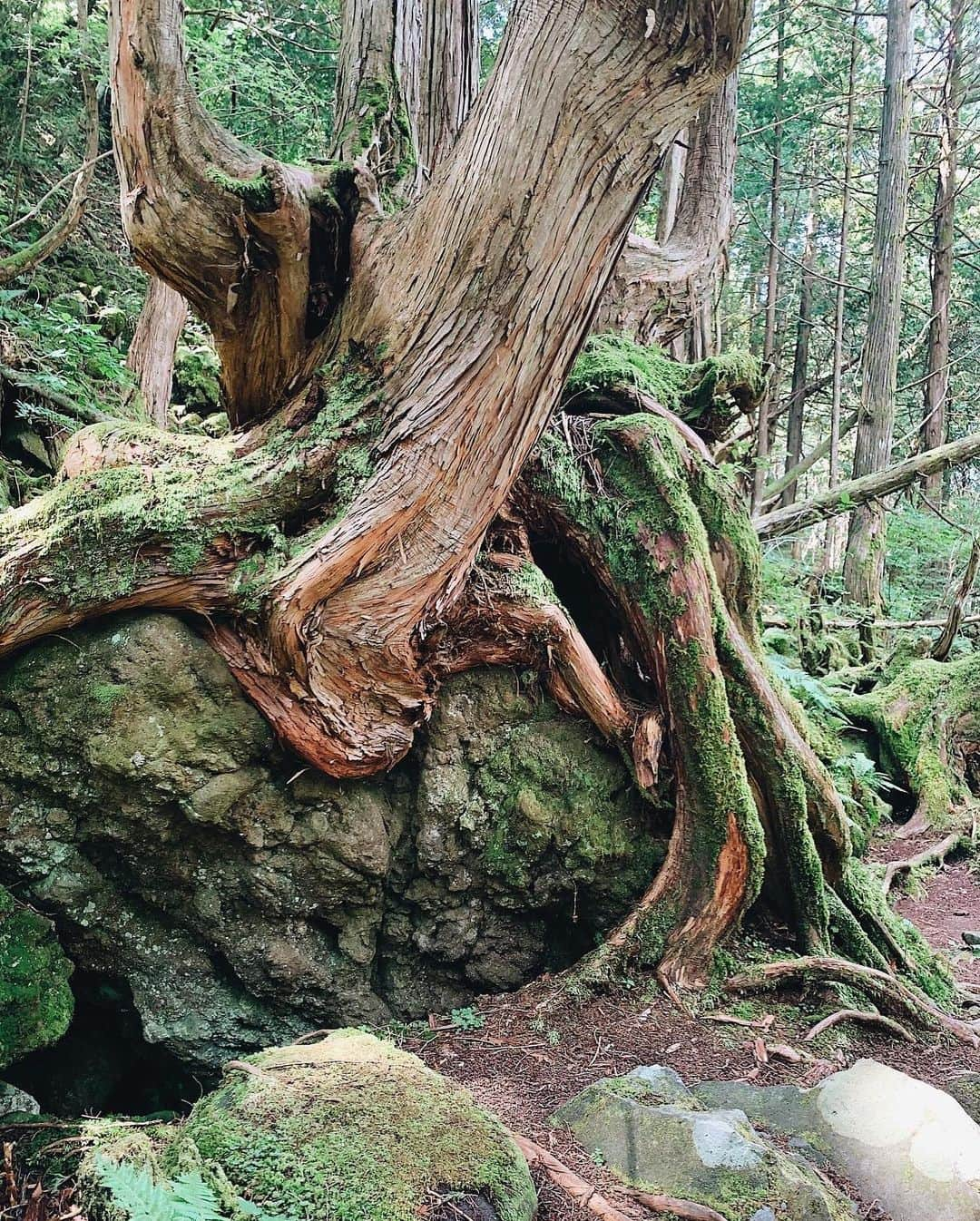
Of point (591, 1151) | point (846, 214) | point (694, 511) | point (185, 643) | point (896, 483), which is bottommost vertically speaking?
point (591, 1151)

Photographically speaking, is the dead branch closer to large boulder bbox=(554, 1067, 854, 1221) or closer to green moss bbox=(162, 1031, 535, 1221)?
large boulder bbox=(554, 1067, 854, 1221)

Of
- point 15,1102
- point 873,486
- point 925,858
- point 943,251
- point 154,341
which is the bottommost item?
point 15,1102

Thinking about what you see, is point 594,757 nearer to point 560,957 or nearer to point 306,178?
point 560,957

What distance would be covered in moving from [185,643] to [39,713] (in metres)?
0.68

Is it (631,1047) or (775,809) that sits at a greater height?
(775,809)

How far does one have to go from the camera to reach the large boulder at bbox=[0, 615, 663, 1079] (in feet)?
12.3

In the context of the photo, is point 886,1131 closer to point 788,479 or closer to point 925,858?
point 925,858

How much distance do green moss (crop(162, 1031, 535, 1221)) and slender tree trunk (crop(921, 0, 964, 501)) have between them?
42.2 feet

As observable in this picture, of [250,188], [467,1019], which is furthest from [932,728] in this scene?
[250,188]

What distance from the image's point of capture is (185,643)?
3.88m

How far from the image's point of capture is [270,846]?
4.00m

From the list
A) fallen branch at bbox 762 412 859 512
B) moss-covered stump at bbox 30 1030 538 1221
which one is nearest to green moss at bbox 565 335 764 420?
moss-covered stump at bbox 30 1030 538 1221

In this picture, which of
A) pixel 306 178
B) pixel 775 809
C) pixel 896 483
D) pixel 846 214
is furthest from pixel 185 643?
pixel 846 214

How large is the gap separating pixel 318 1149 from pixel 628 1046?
1956mm
